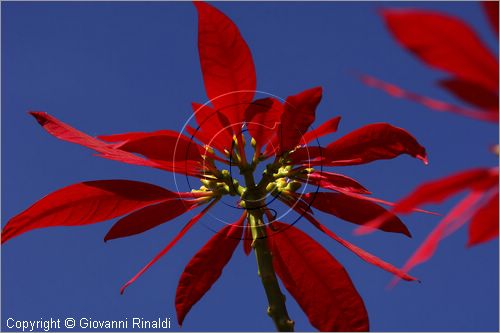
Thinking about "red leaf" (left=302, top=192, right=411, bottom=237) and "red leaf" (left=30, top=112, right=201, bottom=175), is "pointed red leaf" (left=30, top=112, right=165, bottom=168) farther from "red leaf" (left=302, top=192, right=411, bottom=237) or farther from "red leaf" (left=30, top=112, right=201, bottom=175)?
"red leaf" (left=302, top=192, right=411, bottom=237)

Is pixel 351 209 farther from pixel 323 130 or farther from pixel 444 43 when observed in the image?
pixel 444 43

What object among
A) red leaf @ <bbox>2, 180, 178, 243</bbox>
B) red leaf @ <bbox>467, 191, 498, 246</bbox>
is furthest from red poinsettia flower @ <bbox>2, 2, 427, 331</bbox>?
red leaf @ <bbox>467, 191, 498, 246</bbox>

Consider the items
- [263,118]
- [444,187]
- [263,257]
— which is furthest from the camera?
[263,118]

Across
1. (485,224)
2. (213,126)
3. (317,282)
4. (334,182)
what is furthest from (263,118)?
(485,224)

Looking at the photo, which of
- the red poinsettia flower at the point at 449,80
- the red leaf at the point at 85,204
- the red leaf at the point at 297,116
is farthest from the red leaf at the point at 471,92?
the red leaf at the point at 85,204

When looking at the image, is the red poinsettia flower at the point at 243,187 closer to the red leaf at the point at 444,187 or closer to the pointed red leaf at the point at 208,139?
the pointed red leaf at the point at 208,139

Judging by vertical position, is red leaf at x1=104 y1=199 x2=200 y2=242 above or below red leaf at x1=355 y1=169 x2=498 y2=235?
above
